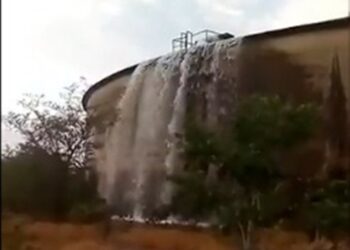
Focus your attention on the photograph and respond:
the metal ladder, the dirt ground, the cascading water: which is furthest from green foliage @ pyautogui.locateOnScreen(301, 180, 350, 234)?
the metal ladder

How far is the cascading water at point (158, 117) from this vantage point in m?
2.68

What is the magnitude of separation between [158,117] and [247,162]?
0.88 metres

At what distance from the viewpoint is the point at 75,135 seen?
7.46 ft

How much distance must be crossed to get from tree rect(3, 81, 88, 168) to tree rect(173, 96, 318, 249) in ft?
1.42

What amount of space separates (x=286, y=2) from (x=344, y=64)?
337mm

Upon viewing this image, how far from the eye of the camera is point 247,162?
233cm

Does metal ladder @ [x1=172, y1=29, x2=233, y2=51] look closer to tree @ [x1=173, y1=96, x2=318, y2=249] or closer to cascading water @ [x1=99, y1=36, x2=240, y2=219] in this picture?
cascading water @ [x1=99, y1=36, x2=240, y2=219]

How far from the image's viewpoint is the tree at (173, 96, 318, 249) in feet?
7.68

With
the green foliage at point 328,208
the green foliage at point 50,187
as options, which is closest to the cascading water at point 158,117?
the green foliage at point 50,187

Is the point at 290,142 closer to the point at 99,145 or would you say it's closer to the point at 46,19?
the point at 99,145

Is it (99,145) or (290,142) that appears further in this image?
(99,145)

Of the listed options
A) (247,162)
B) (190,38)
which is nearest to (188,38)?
(190,38)

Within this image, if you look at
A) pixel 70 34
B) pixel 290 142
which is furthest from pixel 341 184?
Result: pixel 70 34

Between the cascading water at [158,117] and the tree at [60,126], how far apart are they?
25cm
